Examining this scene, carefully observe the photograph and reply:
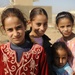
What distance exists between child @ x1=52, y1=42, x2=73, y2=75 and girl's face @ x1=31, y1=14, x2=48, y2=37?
27cm

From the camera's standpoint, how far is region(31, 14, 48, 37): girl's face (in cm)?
286

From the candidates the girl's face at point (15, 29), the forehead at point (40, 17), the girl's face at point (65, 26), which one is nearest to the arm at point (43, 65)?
the girl's face at point (15, 29)

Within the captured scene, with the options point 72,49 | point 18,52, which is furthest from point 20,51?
point 72,49

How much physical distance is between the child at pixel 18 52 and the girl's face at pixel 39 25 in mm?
334

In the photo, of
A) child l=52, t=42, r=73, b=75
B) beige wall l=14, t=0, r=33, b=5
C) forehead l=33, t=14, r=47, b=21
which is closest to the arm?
child l=52, t=42, r=73, b=75

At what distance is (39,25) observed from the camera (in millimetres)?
2895

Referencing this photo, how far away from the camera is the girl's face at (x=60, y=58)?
294cm

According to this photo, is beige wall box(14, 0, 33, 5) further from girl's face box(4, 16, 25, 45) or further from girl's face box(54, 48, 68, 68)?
girl's face box(4, 16, 25, 45)

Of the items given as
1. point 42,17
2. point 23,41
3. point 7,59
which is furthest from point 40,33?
point 7,59

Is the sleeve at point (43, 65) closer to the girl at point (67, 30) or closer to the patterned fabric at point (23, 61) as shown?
the patterned fabric at point (23, 61)

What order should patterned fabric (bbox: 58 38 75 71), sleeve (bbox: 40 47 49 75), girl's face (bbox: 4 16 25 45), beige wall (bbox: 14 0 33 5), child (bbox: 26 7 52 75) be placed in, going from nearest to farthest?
girl's face (bbox: 4 16 25 45) < sleeve (bbox: 40 47 49 75) < child (bbox: 26 7 52 75) < patterned fabric (bbox: 58 38 75 71) < beige wall (bbox: 14 0 33 5)

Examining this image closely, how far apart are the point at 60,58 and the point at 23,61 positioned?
2.00 ft

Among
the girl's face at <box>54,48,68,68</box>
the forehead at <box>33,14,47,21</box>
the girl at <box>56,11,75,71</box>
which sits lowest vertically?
the girl's face at <box>54,48,68,68</box>

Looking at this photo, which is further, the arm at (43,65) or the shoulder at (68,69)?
the shoulder at (68,69)
